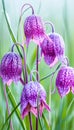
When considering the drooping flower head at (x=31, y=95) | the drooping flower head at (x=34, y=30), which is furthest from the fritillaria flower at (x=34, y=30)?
the drooping flower head at (x=31, y=95)

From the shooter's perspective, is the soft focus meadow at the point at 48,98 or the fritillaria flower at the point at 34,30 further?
the soft focus meadow at the point at 48,98

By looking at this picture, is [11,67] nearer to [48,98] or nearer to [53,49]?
[53,49]

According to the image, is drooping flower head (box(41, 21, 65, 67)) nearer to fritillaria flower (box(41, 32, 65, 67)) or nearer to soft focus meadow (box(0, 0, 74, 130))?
fritillaria flower (box(41, 32, 65, 67))

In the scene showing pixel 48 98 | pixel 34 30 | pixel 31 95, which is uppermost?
pixel 34 30

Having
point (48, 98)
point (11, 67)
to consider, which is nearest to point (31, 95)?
point (11, 67)

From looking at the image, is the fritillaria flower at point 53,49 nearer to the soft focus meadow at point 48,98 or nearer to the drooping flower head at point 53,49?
the drooping flower head at point 53,49

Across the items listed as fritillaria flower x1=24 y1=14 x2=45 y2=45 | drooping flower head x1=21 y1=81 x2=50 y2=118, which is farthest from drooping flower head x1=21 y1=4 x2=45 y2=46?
drooping flower head x1=21 y1=81 x2=50 y2=118

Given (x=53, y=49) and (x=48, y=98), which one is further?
(x=48, y=98)
